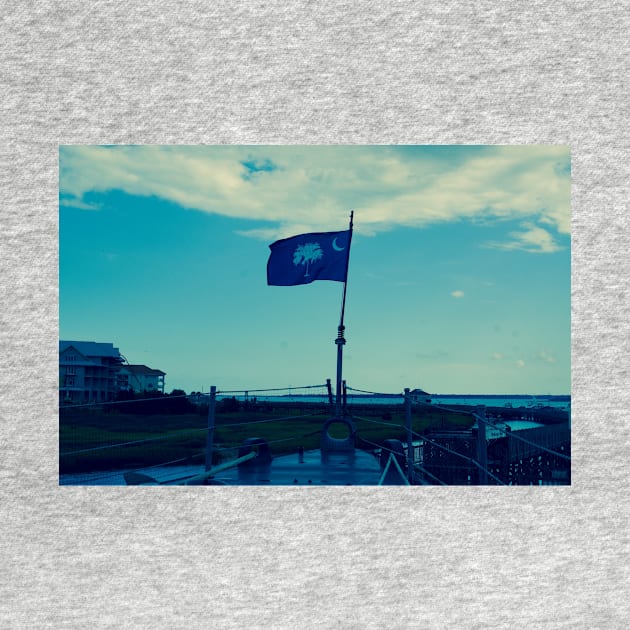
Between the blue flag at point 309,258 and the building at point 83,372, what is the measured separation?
90 centimetres

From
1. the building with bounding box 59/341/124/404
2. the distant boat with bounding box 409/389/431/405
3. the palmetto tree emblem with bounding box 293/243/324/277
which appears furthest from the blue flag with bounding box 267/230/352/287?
the building with bounding box 59/341/124/404

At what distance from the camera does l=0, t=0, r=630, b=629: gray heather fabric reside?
7.34ft

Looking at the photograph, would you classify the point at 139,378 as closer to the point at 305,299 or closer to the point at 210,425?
the point at 210,425

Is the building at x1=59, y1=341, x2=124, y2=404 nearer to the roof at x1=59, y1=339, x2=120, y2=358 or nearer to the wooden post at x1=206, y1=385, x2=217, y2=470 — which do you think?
the roof at x1=59, y1=339, x2=120, y2=358

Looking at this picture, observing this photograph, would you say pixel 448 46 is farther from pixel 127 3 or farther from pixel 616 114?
pixel 127 3

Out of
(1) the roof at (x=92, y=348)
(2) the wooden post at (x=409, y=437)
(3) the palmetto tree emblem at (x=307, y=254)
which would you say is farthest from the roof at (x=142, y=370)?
(2) the wooden post at (x=409, y=437)

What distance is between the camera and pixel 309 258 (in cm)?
332

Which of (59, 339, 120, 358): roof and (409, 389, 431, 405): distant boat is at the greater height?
(59, 339, 120, 358): roof

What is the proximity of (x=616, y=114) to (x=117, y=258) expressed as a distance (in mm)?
2478

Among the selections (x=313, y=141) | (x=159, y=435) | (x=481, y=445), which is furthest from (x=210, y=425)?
(x=313, y=141)

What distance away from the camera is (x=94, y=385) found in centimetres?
234

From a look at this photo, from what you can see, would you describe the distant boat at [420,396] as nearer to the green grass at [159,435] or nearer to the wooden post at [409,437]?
the wooden post at [409,437]

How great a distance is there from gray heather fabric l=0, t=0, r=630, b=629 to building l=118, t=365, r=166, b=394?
1020mm

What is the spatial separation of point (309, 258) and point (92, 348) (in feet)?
3.68
